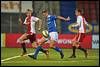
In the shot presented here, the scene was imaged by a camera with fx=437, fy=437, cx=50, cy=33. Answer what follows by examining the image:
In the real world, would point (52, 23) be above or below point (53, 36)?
above

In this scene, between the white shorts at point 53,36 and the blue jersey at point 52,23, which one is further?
the blue jersey at point 52,23

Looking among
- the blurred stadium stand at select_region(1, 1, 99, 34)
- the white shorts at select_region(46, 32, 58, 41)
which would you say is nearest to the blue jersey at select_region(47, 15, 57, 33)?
the white shorts at select_region(46, 32, 58, 41)

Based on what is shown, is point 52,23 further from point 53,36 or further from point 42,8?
point 42,8

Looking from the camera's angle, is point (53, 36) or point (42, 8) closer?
point (53, 36)

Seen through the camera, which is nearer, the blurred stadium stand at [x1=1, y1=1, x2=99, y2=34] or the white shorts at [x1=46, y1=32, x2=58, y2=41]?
the white shorts at [x1=46, y1=32, x2=58, y2=41]

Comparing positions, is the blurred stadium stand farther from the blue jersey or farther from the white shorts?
the white shorts

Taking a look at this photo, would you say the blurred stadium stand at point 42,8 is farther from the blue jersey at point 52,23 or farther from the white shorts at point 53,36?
the white shorts at point 53,36

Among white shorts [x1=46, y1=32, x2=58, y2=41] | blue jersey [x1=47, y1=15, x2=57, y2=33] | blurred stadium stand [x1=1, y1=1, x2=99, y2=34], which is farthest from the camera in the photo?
blurred stadium stand [x1=1, y1=1, x2=99, y2=34]

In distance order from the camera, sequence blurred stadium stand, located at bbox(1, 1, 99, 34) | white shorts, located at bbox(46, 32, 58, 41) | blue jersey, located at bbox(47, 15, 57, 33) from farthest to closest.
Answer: blurred stadium stand, located at bbox(1, 1, 99, 34) < blue jersey, located at bbox(47, 15, 57, 33) < white shorts, located at bbox(46, 32, 58, 41)

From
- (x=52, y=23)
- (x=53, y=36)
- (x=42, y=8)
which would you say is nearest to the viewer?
(x=53, y=36)

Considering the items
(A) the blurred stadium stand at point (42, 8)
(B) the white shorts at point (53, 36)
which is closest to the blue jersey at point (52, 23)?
(B) the white shorts at point (53, 36)

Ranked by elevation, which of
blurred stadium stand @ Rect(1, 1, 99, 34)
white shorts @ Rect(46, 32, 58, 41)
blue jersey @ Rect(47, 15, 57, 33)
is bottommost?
white shorts @ Rect(46, 32, 58, 41)

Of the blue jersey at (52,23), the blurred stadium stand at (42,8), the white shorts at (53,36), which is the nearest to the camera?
the white shorts at (53,36)

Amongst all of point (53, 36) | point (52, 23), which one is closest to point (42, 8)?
point (52, 23)
